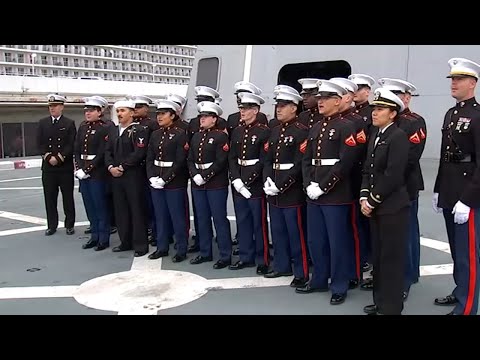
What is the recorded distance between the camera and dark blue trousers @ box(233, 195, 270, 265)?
4.55 meters

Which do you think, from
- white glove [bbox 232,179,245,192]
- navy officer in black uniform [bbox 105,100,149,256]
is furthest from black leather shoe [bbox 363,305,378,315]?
navy officer in black uniform [bbox 105,100,149,256]

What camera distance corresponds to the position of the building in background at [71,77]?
19.4m

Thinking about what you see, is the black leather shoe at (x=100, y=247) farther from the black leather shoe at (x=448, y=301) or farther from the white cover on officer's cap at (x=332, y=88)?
the black leather shoe at (x=448, y=301)

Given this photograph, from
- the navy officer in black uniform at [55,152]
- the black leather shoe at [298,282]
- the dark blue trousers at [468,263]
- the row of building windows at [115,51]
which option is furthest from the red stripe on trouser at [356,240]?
the row of building windows at [115,51]

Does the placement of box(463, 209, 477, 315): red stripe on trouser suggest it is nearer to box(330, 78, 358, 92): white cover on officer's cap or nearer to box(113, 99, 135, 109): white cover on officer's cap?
box(330, 78, 358, 92): white cover on officer's cap

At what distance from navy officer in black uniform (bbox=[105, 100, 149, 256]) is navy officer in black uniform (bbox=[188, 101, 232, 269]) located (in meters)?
0.69

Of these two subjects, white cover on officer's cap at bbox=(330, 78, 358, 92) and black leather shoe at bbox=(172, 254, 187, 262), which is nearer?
white cover on officer's cap at bbox=(330, 78, 358, 92)

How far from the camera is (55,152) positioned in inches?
243

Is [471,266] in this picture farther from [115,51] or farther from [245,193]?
[115,51]

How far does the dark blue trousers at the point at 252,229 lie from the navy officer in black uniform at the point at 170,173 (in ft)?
2.20

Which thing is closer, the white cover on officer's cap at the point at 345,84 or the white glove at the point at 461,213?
the white glove at the point at 461,213

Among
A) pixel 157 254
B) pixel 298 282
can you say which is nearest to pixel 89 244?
pixel 157 254

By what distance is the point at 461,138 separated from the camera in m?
3.32

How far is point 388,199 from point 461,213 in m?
0.47
